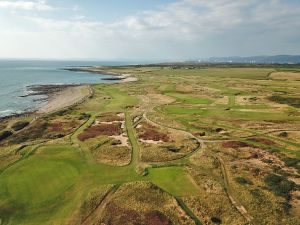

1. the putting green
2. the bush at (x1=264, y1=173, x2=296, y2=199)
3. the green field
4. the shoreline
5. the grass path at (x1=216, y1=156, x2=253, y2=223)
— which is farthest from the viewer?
the shoreline

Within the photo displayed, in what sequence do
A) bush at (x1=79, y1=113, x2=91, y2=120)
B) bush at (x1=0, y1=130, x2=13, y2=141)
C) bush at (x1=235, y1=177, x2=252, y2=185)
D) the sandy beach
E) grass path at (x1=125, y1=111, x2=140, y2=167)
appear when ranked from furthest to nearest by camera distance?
the sandy beach → bush at (x1=79, y1=113, x2=91, y2=120) → bush at (x1=0, y1=130, x2=13, y2=141) → grass path at (x1=125, y1=111, x2=140, y2=167) → bush at (x1=235, y1=177, x2=252, y2=185)

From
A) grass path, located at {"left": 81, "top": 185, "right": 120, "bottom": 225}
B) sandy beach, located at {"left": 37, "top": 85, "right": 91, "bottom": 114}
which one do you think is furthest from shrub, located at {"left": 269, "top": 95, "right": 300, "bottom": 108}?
grass path, located at {"left": 81, "top": 185, "right": 120, "bottom": 225}

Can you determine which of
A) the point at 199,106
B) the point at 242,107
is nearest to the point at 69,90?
the point at 199,106

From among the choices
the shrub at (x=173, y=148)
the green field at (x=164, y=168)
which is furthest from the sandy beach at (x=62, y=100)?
the shrub at (x=173, y=148)

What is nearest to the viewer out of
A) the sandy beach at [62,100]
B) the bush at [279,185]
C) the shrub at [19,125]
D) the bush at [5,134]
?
the bush at [279,185]

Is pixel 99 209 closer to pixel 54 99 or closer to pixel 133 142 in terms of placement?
pixel 133 142

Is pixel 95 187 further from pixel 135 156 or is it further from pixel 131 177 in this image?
pixel 135 156

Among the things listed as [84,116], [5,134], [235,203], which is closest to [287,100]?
[84,116]

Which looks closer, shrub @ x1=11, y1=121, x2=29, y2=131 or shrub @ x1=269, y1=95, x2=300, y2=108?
shrub @ x1=11, y1=121, x2=29, y2=131

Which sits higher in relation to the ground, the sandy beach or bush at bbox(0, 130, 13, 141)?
bush at bbox(0, 130, 13, 141)

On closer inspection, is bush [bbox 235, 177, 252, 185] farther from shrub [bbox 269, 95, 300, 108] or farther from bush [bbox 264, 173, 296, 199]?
shrub [bbox 269, 95, 300, 108]

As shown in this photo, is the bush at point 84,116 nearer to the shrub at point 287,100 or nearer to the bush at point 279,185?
the bush at point 279,185
